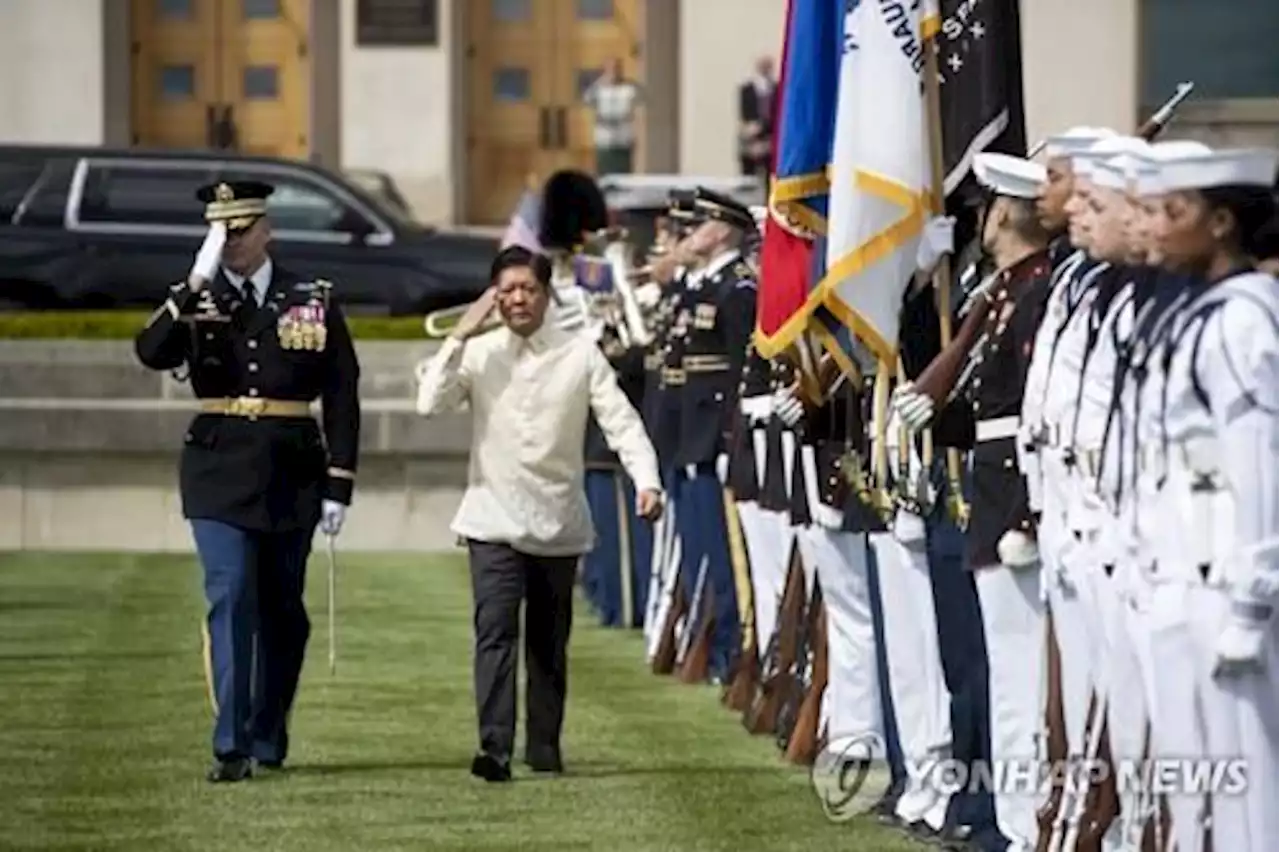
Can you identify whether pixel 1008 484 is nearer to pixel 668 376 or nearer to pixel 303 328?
pixel 303 328

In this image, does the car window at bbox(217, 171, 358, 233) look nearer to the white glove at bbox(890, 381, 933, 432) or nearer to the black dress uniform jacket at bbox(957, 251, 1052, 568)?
the white glove at bbox(890, 381, 933, 432)

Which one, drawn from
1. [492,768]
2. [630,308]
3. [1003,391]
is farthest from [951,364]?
[630,308]

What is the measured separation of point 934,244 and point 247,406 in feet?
8.81

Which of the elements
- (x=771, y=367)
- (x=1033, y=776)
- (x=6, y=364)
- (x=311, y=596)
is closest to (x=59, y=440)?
(x=6, y=364)

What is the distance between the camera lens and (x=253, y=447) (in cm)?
1628

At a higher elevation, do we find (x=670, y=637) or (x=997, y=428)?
(x=997, y=428)

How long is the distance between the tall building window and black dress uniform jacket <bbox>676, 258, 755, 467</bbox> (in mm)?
19336

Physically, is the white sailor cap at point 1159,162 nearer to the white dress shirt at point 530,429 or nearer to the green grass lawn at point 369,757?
the green grass lawn at point 369,757

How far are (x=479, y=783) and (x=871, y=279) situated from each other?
89.6 inches

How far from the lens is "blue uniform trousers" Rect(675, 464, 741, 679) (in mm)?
19969

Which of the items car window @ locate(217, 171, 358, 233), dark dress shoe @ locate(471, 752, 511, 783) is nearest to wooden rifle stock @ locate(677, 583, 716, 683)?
dark dress shoe @ locate(471, 752, 511, 783)

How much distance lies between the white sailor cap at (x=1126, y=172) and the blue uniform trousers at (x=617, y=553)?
11.2 metres

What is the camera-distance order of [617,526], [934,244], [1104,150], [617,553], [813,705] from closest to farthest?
1. [1104,150]
2. [934,244]
3. [813,705]
4. [617,553]
5. [617,526]

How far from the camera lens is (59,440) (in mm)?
28750
